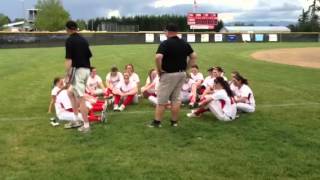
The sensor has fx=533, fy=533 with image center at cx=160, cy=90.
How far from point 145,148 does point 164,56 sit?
1980 millimetres

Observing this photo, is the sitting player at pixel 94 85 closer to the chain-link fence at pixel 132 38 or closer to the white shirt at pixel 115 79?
the white shirt at pixel 115 79

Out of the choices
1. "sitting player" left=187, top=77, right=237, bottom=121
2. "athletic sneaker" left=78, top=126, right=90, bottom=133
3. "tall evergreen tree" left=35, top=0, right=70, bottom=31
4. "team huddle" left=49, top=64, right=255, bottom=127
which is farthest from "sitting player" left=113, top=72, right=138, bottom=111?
"tall evergreen tree" left=35, top=0, right=70, bottom=31

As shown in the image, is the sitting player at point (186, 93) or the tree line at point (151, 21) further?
the tree line at point (151, 21)

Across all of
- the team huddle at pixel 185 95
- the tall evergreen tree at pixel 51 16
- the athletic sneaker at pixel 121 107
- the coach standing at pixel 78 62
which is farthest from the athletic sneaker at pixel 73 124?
the tall evergreen tree at pixel 51 16

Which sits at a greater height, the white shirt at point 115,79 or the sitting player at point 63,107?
the white shirt at point 115,79

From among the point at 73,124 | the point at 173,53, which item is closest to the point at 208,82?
the point at 173,53

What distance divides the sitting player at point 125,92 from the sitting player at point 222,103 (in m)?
2.46

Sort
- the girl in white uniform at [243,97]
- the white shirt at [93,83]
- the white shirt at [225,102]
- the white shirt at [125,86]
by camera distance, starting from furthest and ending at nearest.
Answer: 1. the white shirt at [93,83]
2. the white shirt at [125,86]
3. the girl in white uniform at [243,97]
4. the white shirt at [225,102]

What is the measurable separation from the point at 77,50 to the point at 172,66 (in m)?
1.71

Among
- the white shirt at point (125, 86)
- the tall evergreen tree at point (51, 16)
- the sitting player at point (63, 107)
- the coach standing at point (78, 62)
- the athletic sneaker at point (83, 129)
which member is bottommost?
the athletic sneaker at point (83, 129)

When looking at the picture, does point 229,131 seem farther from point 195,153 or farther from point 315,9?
point 315,9

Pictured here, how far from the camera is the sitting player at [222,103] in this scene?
33.8 feet

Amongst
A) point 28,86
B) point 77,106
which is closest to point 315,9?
point 28,86

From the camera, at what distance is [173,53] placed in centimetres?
948
